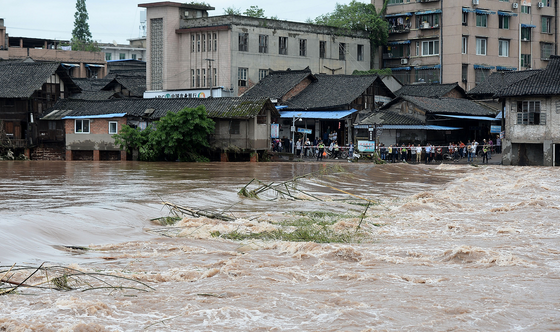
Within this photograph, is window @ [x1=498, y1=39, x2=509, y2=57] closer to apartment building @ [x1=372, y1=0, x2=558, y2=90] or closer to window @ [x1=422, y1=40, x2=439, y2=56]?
apartment building @ [x1=372, y1=0, x2=558, y2=90]

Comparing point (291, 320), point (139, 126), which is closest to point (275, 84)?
point (139, 126)

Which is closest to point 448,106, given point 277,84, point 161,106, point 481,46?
point 277,84

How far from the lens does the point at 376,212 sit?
55.0 ft

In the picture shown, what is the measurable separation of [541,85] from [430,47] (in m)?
25.0

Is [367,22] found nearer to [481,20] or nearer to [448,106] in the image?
[481,20]

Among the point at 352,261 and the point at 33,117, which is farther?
the point at 33,117

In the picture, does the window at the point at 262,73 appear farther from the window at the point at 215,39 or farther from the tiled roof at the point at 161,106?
the tiled roof at the point at 161,106

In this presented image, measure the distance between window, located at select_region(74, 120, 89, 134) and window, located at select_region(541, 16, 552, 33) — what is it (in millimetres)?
40706

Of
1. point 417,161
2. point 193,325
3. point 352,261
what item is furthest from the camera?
point 417,161

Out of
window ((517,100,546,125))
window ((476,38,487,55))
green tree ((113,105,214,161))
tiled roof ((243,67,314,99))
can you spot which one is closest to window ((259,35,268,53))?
tiled roof ((243,67,314,99))

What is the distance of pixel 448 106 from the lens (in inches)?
1687

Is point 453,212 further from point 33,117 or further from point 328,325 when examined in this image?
point 33,117

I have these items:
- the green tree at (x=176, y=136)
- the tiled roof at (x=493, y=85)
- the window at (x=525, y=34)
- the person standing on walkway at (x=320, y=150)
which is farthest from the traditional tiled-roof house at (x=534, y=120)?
the window at (x=525, y=34)

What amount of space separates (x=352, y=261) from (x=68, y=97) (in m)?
40.4
